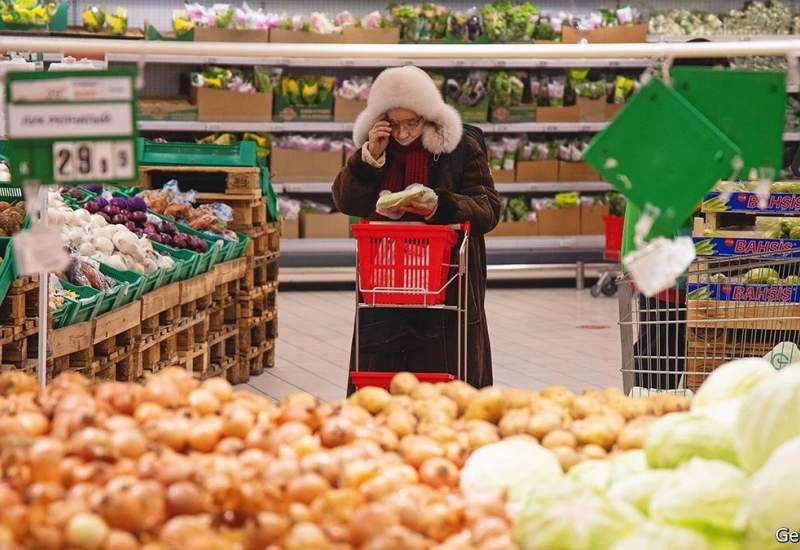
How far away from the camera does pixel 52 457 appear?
75.8 inches

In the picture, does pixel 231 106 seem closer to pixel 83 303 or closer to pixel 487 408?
pixel 83 303

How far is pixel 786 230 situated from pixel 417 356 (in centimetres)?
149

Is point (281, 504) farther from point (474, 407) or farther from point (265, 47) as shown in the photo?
point (265, 47)

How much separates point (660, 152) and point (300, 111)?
8260 mm

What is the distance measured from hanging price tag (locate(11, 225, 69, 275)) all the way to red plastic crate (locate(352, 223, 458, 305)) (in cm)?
189

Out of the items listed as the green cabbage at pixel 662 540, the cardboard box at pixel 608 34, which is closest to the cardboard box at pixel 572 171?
the cardboard box at pixel 608 34

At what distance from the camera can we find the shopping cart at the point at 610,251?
9891mm

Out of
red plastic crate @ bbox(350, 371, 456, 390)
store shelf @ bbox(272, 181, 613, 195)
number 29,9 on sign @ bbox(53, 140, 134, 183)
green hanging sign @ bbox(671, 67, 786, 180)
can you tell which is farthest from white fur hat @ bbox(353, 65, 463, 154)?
store shelf @ bbox(272, 181, 613, 195)

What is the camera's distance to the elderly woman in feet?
14.2

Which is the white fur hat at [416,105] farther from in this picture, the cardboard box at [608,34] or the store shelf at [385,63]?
the cardboard box at [608,34]

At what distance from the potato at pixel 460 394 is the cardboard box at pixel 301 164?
7.79 metres

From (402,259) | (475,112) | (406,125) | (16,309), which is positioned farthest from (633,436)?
(475,112)

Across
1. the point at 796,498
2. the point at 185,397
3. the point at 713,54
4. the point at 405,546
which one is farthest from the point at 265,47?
the point at 796,498

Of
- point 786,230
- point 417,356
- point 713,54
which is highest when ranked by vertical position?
point 713,54
